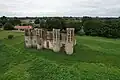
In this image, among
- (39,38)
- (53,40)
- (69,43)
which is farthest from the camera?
(39,38)

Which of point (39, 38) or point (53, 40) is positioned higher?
point (53, 40)

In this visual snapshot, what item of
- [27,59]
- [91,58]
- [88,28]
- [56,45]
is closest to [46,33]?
[56,45]

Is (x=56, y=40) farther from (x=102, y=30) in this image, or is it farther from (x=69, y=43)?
(x=102, y=30)

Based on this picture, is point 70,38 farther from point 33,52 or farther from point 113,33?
point 113,33

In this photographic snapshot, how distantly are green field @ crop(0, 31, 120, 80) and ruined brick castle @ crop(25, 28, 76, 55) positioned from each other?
117cm

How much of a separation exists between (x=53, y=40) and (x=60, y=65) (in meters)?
8.68

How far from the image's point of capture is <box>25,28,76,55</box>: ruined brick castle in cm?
3219

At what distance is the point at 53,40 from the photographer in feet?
112

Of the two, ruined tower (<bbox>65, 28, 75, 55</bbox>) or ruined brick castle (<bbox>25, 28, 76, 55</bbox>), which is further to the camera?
ruined brick castle (<bbox>25, 28, 76, 55</bbox>)

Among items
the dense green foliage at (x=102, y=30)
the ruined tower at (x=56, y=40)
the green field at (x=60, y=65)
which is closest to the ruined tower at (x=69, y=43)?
the green field at (x=60, y=65)

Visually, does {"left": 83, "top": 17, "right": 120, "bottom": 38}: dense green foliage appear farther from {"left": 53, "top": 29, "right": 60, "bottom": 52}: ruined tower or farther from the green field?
{"left": 53, "top": 29, "right": 60, "bottom": 52}: ruined tower

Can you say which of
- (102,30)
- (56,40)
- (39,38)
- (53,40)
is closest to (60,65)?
(56,40)

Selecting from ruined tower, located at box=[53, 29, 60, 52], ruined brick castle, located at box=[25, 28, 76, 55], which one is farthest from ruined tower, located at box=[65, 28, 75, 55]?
ruined tower, located at box=[53, 29, 60, 52]

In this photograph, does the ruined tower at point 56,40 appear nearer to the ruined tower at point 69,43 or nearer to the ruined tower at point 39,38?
the ruined tower at point 69,43
